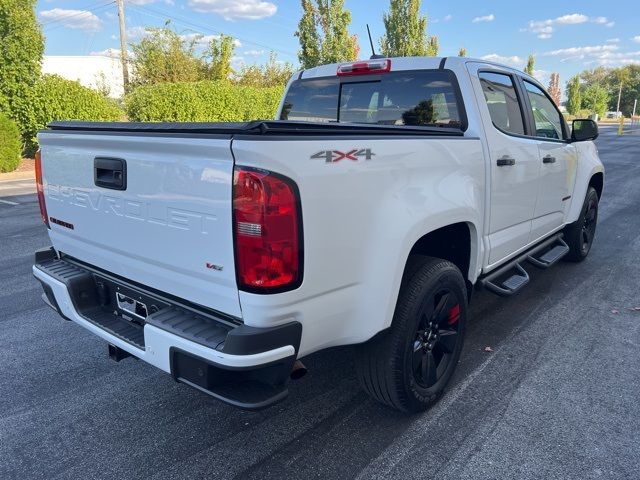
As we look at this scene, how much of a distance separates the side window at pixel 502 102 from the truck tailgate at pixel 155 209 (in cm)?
229

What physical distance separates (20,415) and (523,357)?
3.24 metres

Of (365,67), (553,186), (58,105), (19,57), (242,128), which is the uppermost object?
Result: (19,57)

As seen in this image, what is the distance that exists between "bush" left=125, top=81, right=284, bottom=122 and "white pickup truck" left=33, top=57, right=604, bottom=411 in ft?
49.2

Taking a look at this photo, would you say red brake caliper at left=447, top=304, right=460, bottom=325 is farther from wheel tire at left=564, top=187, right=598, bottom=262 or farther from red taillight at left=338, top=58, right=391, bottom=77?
wheel tire at left=564, top=187, right=598, bottom=262

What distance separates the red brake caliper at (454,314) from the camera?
10.1ft

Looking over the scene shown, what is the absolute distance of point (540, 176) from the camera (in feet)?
13.6

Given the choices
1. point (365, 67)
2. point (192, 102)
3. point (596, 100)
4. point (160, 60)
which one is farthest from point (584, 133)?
point (596, 100)

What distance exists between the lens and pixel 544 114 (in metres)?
4.62

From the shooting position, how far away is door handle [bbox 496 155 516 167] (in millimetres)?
3414

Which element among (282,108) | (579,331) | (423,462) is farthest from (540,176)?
(423,462)

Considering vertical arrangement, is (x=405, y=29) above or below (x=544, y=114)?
above

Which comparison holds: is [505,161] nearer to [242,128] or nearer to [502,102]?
[502,102]

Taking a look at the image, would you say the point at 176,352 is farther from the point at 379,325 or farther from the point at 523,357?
the point at 523,357

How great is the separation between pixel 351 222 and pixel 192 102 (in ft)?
55.6
